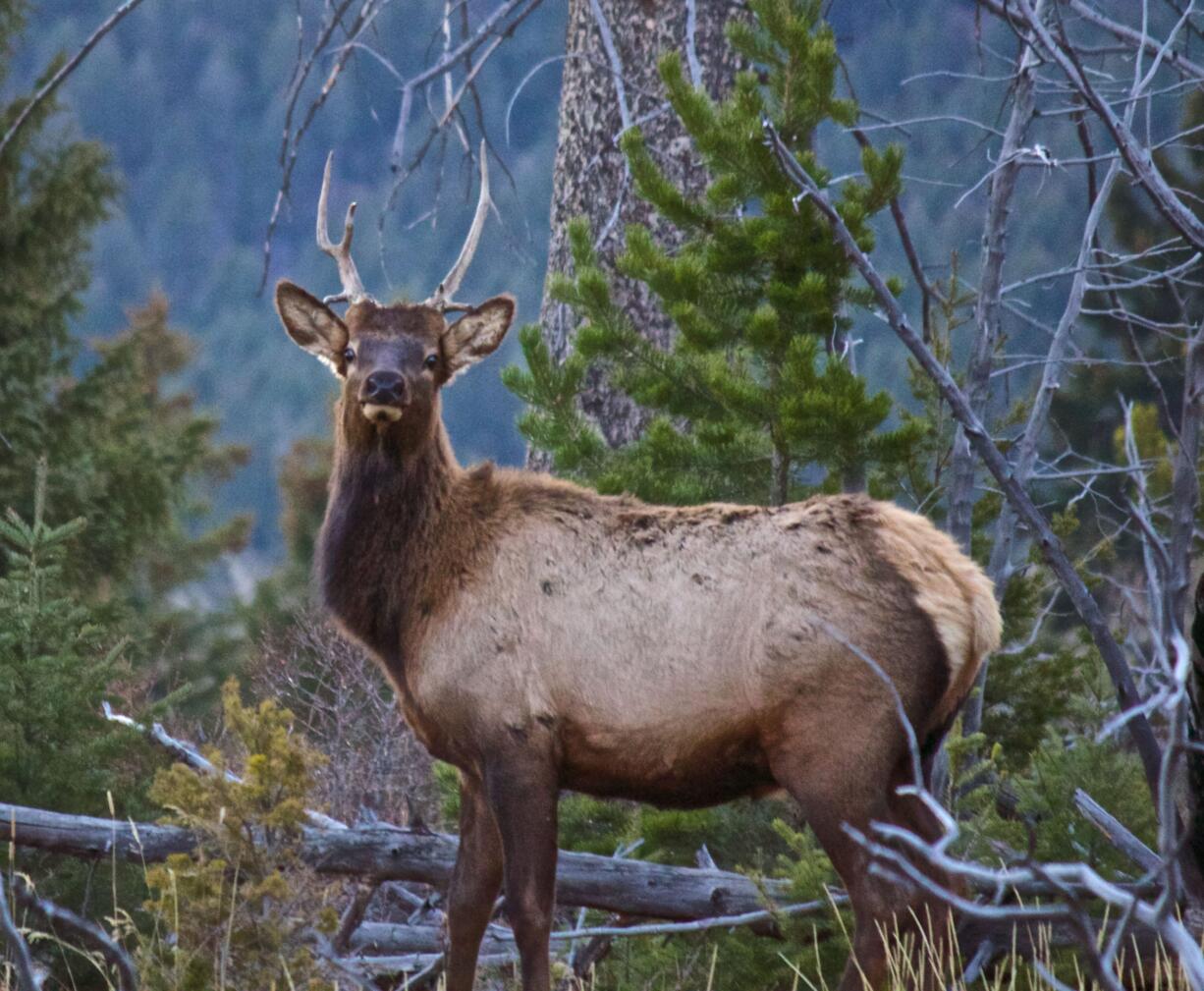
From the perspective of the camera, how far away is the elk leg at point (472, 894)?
19.0 feet

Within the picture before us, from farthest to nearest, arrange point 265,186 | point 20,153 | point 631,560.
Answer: point 265,186
point 20,153
point 631,560

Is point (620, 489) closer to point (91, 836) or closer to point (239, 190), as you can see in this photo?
point (91, 836)

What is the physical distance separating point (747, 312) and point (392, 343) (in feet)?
6.56

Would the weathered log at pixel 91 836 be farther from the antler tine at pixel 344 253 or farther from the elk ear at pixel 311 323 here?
the antler tine at pixel 344 253

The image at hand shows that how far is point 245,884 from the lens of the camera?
17.3 feet

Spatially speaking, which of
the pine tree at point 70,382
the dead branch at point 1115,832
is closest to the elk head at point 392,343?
the dead branch at point 1115,832

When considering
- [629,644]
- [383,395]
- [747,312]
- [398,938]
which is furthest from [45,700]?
[747,312]

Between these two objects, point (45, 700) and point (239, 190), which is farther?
point (239, 190)

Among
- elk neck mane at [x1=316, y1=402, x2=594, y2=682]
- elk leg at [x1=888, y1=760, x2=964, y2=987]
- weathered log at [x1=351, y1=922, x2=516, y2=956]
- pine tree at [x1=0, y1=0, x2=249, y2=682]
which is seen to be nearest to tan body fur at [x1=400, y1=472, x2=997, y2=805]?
elk neck mane at [x1=316, y1=402, x2=594, y2=682]

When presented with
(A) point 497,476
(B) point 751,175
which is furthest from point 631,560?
(B) point 751,175

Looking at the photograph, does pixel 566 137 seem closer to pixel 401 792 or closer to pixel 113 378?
pixel 401 792

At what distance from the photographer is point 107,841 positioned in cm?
637

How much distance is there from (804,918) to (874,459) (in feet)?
7.19

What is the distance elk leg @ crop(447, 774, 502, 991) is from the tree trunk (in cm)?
354
